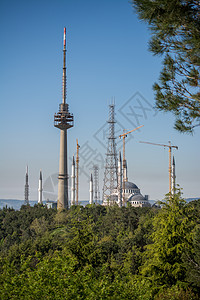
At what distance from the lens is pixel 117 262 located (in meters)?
48.8

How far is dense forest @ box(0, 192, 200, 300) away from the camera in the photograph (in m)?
19.2

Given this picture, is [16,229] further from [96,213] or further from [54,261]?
[54,261]

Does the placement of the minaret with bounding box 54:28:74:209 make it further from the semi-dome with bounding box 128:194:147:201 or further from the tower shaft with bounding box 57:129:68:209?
the semi-dome with bounding box 128:194:147:201

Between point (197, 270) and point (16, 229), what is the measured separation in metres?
60.6

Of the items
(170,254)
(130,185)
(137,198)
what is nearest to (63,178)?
(137,198)

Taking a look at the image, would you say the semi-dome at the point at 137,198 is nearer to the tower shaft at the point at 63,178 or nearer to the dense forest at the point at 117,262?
the tower shaft at the point at 63,178

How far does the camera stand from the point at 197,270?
29219mm

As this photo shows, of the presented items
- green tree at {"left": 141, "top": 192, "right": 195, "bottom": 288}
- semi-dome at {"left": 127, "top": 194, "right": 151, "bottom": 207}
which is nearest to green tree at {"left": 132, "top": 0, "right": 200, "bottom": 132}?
green tree at {"left": 141, "top": 192, "right": 195, "bottom": 288}

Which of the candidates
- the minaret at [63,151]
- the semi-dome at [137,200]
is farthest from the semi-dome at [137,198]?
the minaret at [63,151]

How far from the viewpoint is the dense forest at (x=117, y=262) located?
1917 centimetres

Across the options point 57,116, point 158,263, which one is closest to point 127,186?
point 57,116

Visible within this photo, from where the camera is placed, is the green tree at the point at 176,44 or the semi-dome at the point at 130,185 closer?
the green tree at the point at 176,44

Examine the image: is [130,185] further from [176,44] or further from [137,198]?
[176,44]

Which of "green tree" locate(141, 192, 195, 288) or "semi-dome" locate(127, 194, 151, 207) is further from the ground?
"semi-dome" locate(127, 194, 151, 207)
